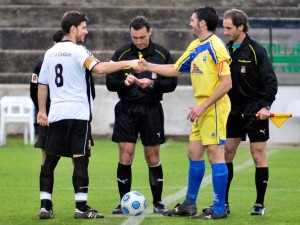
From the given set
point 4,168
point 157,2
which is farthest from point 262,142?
point 157,2

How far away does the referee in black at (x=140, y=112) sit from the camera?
474 inches

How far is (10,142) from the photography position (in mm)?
23328

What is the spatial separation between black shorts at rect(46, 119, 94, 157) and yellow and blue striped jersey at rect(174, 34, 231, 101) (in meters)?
1.20

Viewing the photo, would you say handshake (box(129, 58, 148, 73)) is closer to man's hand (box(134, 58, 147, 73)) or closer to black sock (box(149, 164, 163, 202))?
man's hand (box(134, 58, 147, 73))

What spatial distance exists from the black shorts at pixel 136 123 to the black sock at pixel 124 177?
0.96 feet

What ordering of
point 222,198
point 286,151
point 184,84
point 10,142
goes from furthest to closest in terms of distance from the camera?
1. point 184,84
2. point 10,142
3. point 286,151
4. point 222,198

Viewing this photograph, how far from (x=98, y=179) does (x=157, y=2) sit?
1212 cm

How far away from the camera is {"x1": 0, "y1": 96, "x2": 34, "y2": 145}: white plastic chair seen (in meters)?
22.5

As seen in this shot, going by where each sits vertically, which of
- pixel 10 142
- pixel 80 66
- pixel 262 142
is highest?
pixel 80 66

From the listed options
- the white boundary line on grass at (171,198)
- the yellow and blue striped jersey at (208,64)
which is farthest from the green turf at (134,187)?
the yellow and blue striped jersey at (208,64)

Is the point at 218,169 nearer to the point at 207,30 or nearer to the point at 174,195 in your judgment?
the point at 207,30

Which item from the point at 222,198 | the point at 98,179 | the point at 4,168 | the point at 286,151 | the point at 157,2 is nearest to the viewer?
the point at 222,198

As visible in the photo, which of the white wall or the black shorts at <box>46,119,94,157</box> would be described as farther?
the white wall

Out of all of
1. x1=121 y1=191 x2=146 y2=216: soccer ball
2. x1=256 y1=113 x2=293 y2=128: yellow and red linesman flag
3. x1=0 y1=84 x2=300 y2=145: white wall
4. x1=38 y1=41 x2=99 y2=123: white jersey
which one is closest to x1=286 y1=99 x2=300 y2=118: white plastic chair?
x1=0 y1=84 x2=300 y2=145: white wall
